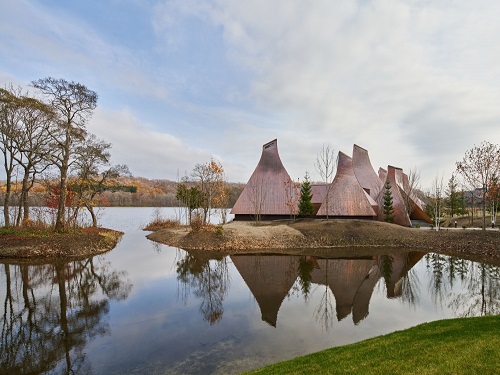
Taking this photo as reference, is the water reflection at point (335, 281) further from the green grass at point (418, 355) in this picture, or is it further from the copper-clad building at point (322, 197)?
the copper-clad building at point (322, 197)

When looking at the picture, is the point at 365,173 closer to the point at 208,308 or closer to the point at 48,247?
the point at 208,308

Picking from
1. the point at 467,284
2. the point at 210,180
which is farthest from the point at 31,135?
the point at 467,284

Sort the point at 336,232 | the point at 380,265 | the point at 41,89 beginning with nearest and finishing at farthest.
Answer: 1. the point at 380,265
2. the point at 41,89
3. the point at 336,232

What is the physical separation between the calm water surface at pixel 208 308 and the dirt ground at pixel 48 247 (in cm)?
189

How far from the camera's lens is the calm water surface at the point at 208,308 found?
6500mm

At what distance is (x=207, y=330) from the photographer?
26.2 ft

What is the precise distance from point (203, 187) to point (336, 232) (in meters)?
17.3

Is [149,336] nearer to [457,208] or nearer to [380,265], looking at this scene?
[380,265]

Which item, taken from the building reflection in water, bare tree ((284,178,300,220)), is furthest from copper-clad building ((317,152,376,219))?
the building reflection in water

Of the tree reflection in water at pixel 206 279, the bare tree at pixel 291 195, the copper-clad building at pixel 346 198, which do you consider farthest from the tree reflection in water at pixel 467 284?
the bare tree at pixel 291 195

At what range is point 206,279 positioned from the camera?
1352 centimetres

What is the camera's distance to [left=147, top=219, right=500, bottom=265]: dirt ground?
Result: 2166 cm

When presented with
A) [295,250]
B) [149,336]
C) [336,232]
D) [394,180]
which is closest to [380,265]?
[295,250]

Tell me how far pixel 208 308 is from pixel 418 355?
6.45 m
